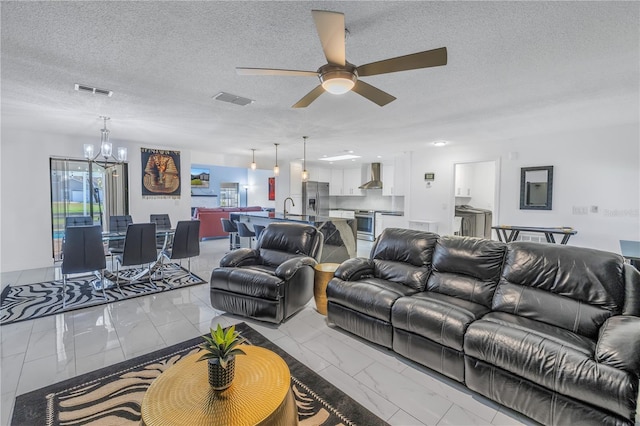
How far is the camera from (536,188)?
17.4 feet

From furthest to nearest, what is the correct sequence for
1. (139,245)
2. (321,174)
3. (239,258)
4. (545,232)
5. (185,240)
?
(321,174)
(545,232)
(185,240)
(139,245)
(239,258)

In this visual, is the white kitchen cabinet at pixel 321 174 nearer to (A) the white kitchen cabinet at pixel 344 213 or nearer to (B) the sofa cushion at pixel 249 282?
(A) the white kitchen cabinet at pixel 344 213

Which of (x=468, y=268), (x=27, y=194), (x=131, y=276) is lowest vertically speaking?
(x=131, y=276)

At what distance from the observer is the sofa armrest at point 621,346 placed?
1509 mm

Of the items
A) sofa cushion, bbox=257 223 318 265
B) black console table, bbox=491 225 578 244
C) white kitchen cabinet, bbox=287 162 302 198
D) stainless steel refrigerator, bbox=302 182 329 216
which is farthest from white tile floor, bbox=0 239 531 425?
stainless steel refrigerator, bbox=302 182 329 216

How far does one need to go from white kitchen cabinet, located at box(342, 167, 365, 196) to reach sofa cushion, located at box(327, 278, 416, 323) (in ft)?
23.4

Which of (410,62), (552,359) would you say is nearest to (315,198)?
(410,62)

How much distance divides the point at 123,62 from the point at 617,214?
6.81 metres

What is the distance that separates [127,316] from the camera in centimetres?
326

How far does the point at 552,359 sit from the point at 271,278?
231 centimetres

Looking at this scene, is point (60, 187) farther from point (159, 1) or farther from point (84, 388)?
point (159, 1)

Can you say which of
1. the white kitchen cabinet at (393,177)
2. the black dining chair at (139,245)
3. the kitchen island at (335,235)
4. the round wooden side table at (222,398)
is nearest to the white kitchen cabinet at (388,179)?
the white kitchen cabinet at (393,177)

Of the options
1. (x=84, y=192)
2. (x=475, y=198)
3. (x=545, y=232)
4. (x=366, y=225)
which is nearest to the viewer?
(x=545, y=232)

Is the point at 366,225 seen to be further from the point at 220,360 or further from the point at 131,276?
the point at 220,360
